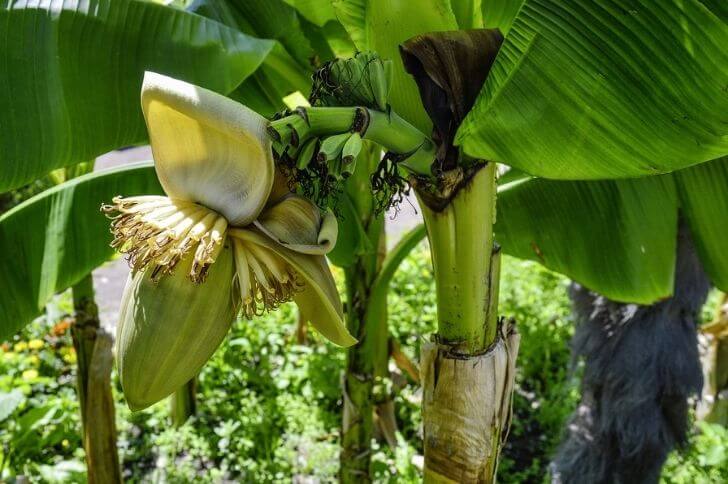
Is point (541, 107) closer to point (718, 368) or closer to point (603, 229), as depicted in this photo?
point (603, 229)

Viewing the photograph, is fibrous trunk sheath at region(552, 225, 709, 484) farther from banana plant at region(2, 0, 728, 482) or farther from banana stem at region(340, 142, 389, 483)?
banana plant at region(2, 0, 728, 482)

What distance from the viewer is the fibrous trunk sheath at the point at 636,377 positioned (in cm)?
141

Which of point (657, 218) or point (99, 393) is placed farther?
point (99, 393)

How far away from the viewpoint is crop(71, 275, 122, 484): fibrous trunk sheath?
1429mm

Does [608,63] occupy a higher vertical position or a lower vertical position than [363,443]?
higher

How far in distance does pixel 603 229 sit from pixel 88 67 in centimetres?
79

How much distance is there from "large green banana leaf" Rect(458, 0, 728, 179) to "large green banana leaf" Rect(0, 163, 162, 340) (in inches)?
28.1

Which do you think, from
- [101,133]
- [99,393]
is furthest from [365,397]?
[101,133]

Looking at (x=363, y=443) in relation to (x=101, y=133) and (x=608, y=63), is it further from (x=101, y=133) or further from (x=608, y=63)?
(x=608, y=63)

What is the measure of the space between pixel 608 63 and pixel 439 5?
19 centimetres

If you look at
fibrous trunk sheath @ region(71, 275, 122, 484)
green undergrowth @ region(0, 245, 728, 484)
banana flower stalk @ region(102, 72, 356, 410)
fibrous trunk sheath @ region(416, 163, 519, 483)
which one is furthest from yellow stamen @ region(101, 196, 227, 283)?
green undergrowth @ region(0, 245, 728, 484)

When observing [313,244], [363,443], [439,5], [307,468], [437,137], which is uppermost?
[439,5]

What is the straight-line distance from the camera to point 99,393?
144 centimetres

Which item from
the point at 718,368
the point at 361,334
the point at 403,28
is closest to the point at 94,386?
the point at 361,334
